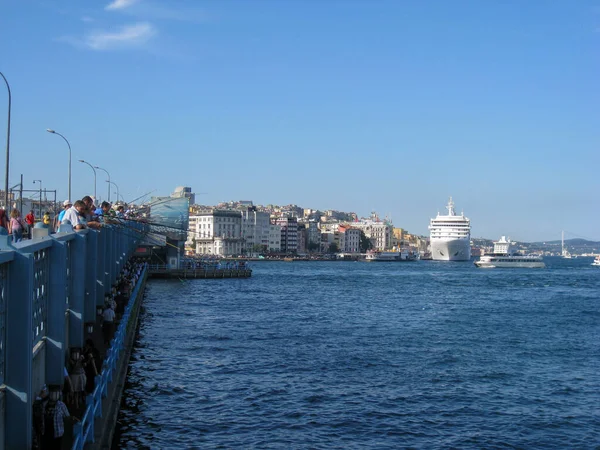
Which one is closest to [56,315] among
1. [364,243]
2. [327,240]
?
[327,240]

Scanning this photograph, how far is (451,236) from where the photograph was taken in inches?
4786

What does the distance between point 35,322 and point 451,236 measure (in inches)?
4575

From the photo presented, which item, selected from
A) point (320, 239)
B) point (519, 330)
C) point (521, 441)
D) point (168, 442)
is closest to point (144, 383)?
point (168, 442)

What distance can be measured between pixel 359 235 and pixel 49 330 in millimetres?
172900

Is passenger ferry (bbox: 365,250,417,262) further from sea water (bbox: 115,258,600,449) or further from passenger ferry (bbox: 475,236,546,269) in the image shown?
sea water (bbox: 115,258,600,449)

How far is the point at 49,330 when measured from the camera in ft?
33.1

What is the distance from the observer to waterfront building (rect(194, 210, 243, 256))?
140500 millimetres

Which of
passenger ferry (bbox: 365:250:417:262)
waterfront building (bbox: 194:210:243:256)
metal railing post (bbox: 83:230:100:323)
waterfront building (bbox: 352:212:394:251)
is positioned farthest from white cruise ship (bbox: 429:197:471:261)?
metal railing post (bbox: 83:230:100:323)

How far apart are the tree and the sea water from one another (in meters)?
148

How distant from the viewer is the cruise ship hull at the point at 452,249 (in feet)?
404

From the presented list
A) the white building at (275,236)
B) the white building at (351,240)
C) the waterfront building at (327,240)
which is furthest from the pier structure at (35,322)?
the white building at (351,240)

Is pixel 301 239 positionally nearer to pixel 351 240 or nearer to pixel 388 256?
pixel 351 240

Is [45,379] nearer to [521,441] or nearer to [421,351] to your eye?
[521,441]

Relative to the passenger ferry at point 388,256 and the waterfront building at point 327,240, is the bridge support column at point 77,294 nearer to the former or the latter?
the passenger ferry at point 388,256
